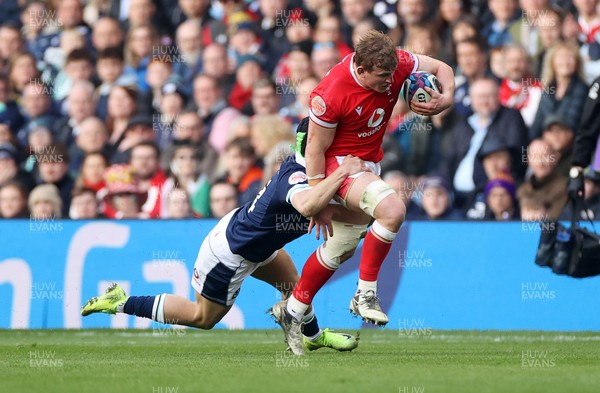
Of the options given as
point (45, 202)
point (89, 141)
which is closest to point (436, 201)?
point (45, 202)

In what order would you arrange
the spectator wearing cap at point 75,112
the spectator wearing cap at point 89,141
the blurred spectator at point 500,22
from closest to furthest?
the blurred spectator at point 500,22
the spectator wearing cap at point 89,141
the spectator wearing cap at point 75,112

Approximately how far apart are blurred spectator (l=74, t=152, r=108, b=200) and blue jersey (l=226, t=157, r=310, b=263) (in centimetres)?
670

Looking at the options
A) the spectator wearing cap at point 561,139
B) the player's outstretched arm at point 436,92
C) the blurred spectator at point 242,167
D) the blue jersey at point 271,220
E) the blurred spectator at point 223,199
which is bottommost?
the blurred spectator at point 223,199

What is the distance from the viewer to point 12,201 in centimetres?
1545

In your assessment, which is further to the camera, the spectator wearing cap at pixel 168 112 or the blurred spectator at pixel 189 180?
the spectator wearing cap at pixel 168 112

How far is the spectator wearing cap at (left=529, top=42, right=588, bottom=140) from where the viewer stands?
1372 cm

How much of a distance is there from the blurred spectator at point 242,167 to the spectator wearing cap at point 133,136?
148 cm

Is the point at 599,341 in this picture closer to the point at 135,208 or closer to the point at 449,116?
the point at 449,116

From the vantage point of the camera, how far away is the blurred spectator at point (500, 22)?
1469cm

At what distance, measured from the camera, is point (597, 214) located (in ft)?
42.1

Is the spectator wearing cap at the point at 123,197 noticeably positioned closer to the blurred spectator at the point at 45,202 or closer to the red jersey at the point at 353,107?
the blurred spectator at the point at 45,202

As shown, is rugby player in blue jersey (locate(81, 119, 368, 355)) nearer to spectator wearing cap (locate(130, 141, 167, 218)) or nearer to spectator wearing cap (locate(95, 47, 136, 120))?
spectator wearing cap (locate(130, 141, 167, 218))

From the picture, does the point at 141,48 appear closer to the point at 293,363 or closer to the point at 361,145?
the point at 361,145

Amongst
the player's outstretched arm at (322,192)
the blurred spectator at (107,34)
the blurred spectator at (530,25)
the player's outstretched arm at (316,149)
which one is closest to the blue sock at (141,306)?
the player's outstretched arm at (322,192)
